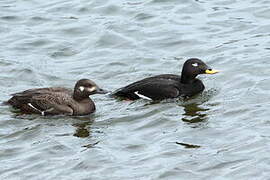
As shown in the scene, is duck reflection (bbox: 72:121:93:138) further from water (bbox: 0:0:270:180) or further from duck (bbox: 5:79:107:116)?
duck (bbox: 5:79:107:116)

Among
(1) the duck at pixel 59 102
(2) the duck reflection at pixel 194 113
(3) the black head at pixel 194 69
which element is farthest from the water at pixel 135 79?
(3) the black head at pixel 194 69

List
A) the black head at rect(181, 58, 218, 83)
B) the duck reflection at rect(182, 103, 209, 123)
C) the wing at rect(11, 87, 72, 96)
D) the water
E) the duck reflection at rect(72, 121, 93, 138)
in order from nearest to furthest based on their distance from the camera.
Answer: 1. the water
2. the duck reflection at rect(72, 121, 93, 138)
3. the duck reflection at rect(182, 103, 209, 123)
4. the wing at rect(11, 87, 72, 96)
5. the black head at rect(181, 58, 218, 83)

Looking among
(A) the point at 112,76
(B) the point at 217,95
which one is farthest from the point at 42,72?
(B) the point at 217,95

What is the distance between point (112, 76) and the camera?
16.2 metres

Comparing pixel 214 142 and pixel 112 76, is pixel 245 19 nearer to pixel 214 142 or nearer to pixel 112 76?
pixel 112 76

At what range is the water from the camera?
11.6m

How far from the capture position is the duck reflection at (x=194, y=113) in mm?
13562

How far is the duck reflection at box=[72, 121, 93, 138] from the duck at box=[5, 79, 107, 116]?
1.16ft

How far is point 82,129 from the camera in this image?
44.6ft

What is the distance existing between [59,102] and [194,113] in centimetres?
225

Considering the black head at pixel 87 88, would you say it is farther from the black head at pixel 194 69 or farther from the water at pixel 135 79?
the black head at pixel 194 69

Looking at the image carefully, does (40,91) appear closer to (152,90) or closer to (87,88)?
(87,88)

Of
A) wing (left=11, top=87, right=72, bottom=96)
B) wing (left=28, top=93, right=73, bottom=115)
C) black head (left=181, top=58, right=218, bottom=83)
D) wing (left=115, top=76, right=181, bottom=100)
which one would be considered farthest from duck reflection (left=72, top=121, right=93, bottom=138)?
black head (left=181, top=58, right=218, bottom=83)

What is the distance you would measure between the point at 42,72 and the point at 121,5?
4.53 m
